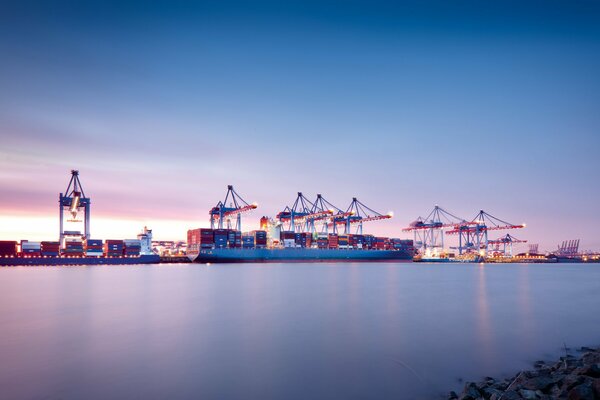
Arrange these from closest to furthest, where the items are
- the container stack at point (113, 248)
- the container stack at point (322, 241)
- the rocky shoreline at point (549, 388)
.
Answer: the rocky shoreline at point (549, 388)
the container stack at point (113, 248)
the container stack at point (322, 241)

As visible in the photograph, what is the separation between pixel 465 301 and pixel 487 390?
58.1ft

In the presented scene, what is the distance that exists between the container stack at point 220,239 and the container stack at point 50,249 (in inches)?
1261

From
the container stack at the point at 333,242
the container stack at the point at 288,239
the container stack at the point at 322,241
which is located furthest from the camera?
the container stack at the point at 333,242

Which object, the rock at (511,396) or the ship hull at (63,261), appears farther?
the ship hull at (63,261)

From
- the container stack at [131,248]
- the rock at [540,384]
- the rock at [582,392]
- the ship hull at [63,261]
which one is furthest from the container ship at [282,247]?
the rock at [582,392]

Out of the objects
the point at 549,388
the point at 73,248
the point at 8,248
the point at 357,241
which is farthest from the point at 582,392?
the point at 357,241

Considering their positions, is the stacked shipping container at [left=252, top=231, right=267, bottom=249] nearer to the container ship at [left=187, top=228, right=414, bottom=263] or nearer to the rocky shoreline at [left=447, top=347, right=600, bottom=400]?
the container ship at [left=187, top=228, right=414, bottom=263]

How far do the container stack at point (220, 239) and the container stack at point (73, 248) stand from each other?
2812cm

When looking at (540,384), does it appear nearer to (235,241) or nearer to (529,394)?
(529,394)

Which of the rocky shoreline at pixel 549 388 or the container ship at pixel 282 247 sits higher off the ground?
the rocky shoreline at pixel 549 388

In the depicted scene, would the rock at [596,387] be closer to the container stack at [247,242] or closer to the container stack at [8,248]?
the container stack at [247,242]

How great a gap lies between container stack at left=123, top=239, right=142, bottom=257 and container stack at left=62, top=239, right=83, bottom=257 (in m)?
9.86

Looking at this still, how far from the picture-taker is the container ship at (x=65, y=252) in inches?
3017

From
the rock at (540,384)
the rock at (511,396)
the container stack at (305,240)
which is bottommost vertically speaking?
the container stack at (305,240)
